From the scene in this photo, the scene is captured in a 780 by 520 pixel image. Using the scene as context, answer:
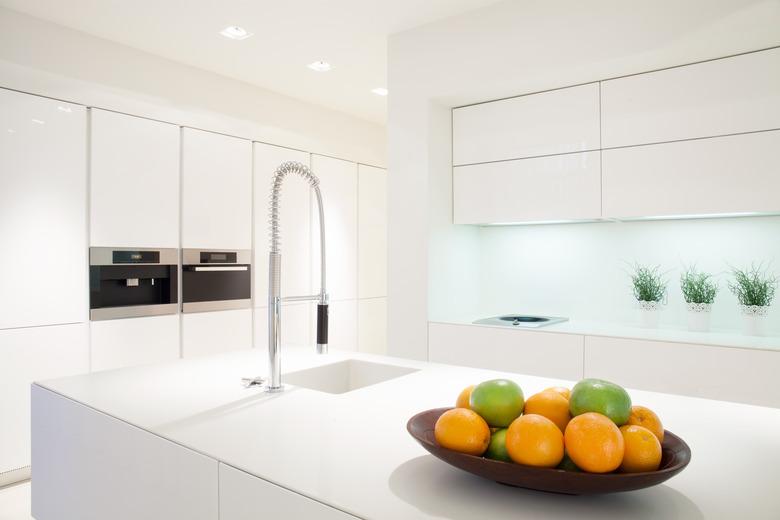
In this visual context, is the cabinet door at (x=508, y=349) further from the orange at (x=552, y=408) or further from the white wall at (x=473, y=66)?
the orange at (x=552, y=408)

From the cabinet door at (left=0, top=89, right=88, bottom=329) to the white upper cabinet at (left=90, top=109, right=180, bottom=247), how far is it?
8 cm

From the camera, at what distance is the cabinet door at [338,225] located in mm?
4785

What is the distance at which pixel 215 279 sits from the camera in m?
3.95

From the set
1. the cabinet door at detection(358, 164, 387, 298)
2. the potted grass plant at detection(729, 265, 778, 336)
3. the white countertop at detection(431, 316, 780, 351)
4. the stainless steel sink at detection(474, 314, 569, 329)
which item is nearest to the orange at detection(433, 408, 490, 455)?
the white countertop at detection(431, 316, 780, 351)

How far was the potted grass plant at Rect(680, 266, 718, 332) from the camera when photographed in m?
2.78

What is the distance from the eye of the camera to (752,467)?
Result: 99cm

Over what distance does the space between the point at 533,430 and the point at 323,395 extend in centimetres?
78

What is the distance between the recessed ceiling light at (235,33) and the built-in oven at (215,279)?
1.46m

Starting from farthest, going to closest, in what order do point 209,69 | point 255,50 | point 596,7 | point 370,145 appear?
point 370,145
point 209,69
point 255,50
point 596,7

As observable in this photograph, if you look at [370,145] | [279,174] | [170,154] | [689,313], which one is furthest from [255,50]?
[689,313]

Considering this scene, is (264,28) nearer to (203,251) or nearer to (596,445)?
(203,251)

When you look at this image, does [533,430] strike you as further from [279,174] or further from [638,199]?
[638,199]

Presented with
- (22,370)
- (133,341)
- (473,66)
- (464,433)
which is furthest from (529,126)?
(22,370)

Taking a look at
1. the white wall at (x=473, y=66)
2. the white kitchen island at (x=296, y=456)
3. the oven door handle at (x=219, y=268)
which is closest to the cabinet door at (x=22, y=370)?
the oven door handle at (x=219, y=268)
